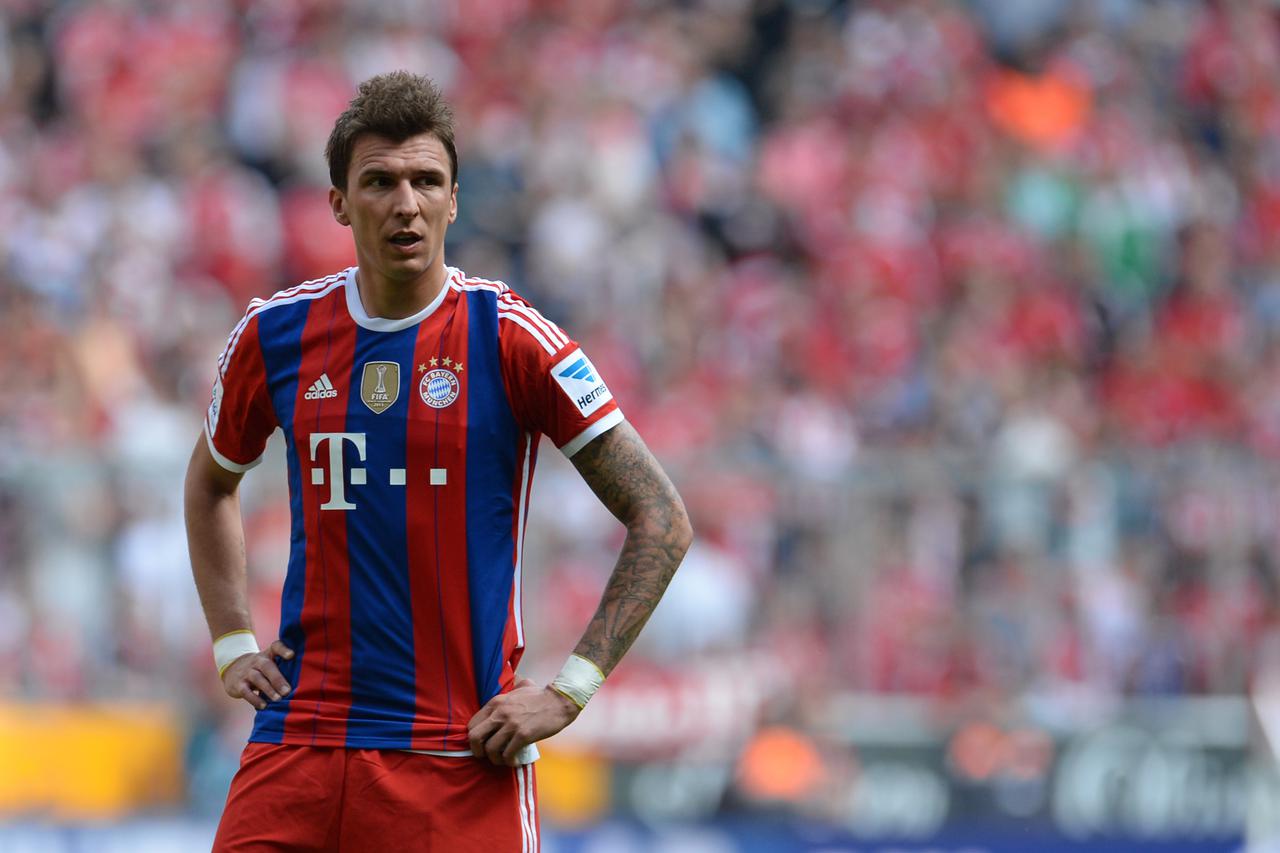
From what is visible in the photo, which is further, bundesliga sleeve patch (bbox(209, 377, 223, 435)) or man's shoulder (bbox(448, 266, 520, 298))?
bundesliga sleeve patch (bbox(209, 377, 223, 435))

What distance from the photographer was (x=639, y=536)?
4609 millimetres

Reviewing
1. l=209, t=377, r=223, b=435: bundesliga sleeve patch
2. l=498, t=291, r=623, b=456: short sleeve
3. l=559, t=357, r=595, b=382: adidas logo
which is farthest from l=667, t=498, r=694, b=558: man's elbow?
l=209, t=377, r=223, b=435: bundesliga sleeve patch

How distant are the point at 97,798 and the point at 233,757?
0.68 metres

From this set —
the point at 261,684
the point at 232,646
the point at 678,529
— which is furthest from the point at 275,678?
the point at 678,529

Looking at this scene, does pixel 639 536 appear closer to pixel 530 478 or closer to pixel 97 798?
pixel 530 478

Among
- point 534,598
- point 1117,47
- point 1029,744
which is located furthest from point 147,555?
point 1117,47

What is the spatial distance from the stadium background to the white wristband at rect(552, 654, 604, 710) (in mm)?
5649

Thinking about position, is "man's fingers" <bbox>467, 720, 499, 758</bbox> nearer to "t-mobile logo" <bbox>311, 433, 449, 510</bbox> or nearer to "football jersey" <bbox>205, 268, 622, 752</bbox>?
"football jersey" <bbox>205, 268, 622, 752</bbox>

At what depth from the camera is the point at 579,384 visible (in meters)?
4.62

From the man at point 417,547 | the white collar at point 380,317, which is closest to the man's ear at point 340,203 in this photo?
the man at point 417,547

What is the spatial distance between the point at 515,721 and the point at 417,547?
0.44m

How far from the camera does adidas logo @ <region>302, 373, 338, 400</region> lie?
4.67 m

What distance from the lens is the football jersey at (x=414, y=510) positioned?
458 cm

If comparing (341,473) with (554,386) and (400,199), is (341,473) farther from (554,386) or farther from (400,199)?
Answer: (400,199)
